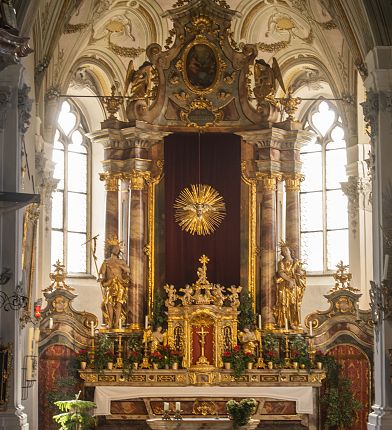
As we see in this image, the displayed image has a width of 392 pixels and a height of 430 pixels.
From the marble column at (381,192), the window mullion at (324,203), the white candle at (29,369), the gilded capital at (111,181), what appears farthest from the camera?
the window mullion at (324,203)

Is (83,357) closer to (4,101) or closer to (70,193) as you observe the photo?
(70,193)

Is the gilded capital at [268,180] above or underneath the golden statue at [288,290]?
above

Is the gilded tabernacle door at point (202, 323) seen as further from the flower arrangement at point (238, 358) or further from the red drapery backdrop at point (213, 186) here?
the red drapery backdrop at point (213, 186)

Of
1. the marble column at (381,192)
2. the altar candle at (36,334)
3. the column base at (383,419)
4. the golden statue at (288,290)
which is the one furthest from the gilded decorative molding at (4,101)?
the golden statue at (288,290)

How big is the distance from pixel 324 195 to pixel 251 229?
4.42 meters

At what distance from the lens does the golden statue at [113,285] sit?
2695 centimetres

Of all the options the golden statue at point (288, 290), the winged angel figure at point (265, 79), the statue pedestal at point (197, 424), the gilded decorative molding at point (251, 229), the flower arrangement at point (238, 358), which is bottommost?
the statue pedestal at point (197, 424)

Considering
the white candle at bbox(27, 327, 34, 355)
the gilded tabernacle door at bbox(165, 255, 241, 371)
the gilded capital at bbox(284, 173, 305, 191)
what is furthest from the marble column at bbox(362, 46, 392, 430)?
the white candle at bbox(27, 327, 34, 355)

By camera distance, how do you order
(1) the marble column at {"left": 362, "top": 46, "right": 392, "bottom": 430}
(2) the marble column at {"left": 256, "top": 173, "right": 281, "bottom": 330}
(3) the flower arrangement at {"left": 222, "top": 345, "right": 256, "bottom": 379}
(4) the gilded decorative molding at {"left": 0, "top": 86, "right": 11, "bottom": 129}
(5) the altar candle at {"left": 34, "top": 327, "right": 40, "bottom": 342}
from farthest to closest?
1. (2) the marble column at {"left": 256, "top": 173, "right": 281, "bottom": 330}
2. (3) the flower arrangement at {"left": 222, "top": 345, "right": 256, "bottom": 379}
3. (5) the altar candle at {"left": 34, "top": 327, "right": 40, "bottom": 342}
4. (1) the marble column at {"left": 362, "top": 46, "right": 392, "bottom": 430}
5. (4) the gilded decorative molding at {"left": 0, "top": 86, "right": 11, "bottom": 129}

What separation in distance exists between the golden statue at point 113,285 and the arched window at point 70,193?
3.99 metres

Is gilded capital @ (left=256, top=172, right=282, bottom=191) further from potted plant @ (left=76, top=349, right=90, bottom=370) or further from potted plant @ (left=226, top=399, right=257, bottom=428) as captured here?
potted plant @ (left=226, top=399, right=257, bottom=428)

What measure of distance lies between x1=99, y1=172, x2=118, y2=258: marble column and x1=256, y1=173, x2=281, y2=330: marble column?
3.06m

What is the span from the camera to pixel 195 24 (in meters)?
27.8

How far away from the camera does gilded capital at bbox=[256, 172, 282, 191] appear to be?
2769cm
